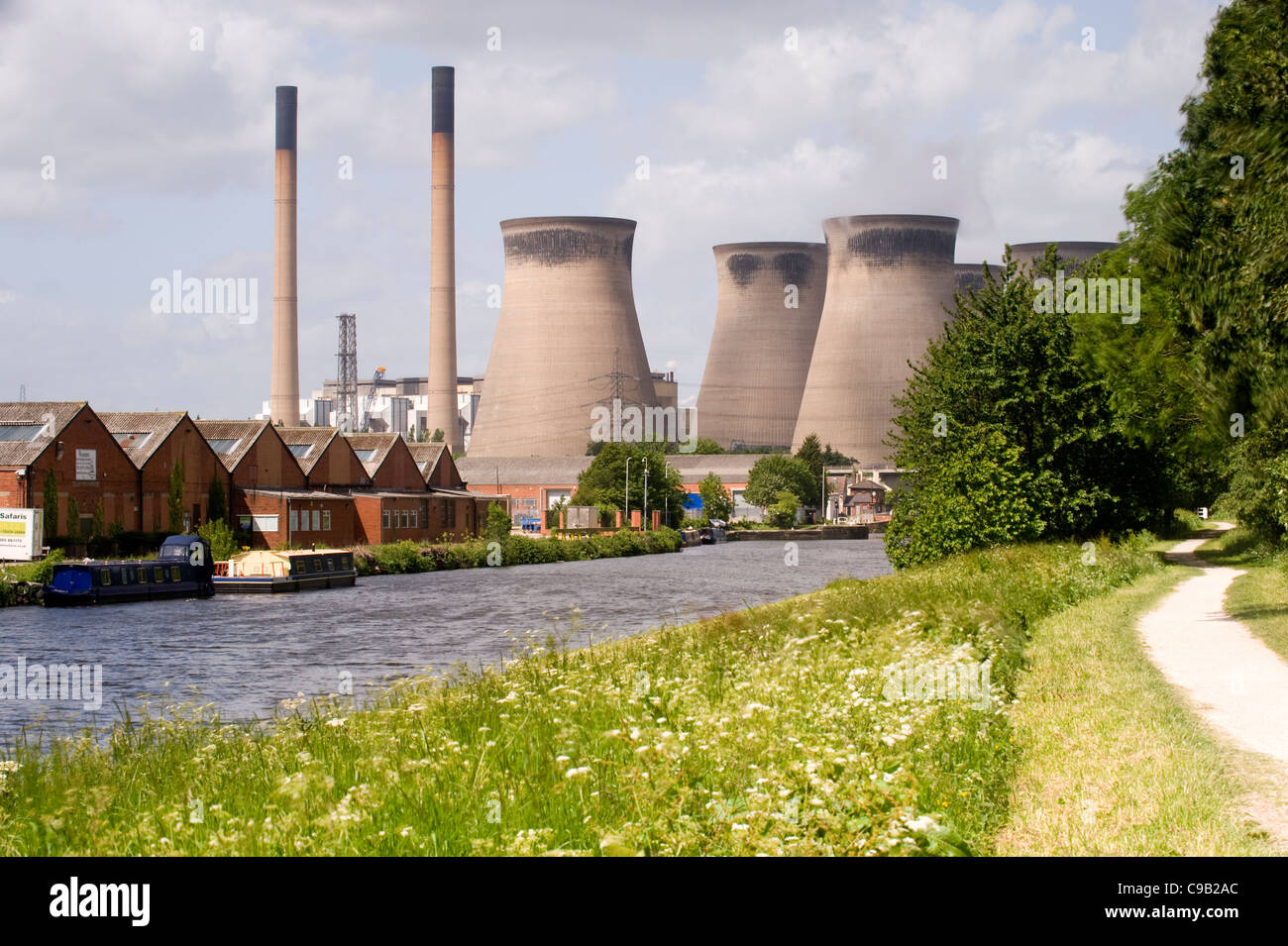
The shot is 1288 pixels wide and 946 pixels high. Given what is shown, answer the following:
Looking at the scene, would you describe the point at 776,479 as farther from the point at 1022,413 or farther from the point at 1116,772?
the point at 1116,772

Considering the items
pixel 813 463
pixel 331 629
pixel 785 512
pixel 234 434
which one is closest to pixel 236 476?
pixel 234 434

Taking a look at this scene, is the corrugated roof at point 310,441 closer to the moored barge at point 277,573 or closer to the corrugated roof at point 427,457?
the corrugated roof at point 427,457

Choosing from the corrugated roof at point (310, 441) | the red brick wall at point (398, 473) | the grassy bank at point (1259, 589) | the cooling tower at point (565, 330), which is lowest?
the grassy bank at point (1259, 589)

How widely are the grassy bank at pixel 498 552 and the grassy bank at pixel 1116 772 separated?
3891cm

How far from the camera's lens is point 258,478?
52.6m

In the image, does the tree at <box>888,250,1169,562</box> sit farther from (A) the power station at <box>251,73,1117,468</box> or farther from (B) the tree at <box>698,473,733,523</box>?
(A) the power station at <box>251,73,1117,468</box>

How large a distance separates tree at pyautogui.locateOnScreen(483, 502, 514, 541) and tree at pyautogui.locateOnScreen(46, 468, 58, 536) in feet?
71.7

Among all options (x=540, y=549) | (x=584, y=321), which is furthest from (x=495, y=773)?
(x=584, y=321)

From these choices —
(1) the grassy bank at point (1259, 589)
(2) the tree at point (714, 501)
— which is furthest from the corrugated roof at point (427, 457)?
(1) the grassy bank at point (1259, 589)

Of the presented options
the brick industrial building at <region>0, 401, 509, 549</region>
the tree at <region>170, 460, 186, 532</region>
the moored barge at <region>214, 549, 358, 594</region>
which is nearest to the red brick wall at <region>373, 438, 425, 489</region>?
the brick industrial building at <region>0, 401, 509, 549</region>

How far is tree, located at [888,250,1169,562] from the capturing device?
28188mm

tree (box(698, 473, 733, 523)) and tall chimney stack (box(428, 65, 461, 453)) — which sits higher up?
tall chimney stack (box(428, 65, 461, 453))

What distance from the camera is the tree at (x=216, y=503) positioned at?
49219 mm
